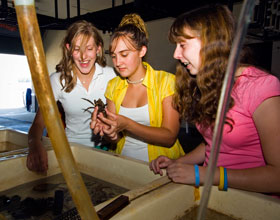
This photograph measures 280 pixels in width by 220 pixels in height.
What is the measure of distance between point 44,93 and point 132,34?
43.1 inches

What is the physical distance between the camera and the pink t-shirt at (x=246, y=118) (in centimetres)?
82

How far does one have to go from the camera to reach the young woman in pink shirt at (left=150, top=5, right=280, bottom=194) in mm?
793

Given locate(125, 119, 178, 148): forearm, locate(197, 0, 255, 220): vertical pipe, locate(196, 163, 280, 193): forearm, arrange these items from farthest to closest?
1. locate(125, 119, 178, 148): forearm
2. locate(196, 163, 280, 193): forearm
3. locate(197, 0, 255, 220): vertical pipe

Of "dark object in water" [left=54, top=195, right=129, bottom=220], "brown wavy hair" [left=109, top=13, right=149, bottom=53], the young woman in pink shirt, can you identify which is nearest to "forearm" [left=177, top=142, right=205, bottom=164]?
the young woman in pink shirt

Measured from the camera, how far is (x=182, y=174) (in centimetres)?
86

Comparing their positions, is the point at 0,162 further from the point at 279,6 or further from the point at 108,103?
the point at 279,6

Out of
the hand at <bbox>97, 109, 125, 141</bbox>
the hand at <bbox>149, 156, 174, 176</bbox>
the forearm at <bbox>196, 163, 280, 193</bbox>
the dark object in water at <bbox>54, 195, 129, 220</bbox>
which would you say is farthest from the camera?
the hand at <bbox>97, 109, 125, 141</bbox>

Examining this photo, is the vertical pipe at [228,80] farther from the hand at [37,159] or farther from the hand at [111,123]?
the hand at [37,159]

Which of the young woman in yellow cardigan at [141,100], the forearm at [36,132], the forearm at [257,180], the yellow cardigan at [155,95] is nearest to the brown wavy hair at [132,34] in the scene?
the young woman in yellow cardigan at [141,100]

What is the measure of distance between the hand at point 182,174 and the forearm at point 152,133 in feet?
1.25

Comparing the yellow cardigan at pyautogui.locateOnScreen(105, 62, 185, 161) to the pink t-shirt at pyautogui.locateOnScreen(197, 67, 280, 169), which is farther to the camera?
the yellow cardigan at pyautogui.locateOnScreen(105, 62, 185, 161)

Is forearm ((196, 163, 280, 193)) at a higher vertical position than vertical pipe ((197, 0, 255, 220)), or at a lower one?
lower

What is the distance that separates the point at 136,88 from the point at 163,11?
62.4 inches

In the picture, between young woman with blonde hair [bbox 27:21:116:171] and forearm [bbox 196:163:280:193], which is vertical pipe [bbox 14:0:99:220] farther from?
young woman with blonde hair [bbox 27:21:116:171]
